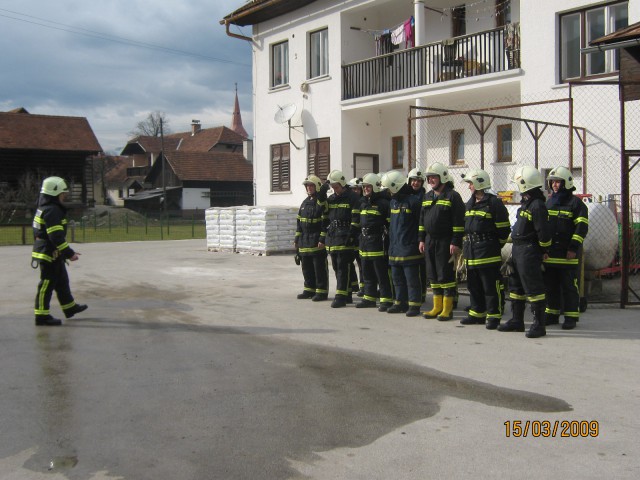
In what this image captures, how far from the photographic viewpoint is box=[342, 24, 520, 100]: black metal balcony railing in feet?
54.7

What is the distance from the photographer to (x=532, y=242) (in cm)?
776

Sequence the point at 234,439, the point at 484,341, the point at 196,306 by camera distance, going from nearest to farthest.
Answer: the point at 234,439, the point at 484,341, the point at 196,306

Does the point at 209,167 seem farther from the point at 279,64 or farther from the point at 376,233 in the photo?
the point at 376,233

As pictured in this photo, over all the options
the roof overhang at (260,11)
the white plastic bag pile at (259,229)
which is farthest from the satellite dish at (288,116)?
the white plastic bag pile at (259,229)

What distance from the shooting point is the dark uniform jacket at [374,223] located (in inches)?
380

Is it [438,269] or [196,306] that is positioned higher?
[438,269]

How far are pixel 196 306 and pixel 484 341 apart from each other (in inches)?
188

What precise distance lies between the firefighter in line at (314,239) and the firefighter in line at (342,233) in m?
0.27

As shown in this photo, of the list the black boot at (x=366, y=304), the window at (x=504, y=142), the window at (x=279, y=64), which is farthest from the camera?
the window at (x=279, y=64)

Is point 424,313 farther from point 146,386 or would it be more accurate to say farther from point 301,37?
point 301,37

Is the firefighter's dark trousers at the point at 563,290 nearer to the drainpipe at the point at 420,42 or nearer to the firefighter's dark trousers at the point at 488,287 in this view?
the firefighter's dark trousers at the point at 488,287

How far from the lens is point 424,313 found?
915 centimetres

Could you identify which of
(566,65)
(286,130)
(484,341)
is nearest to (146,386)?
(484,341)
